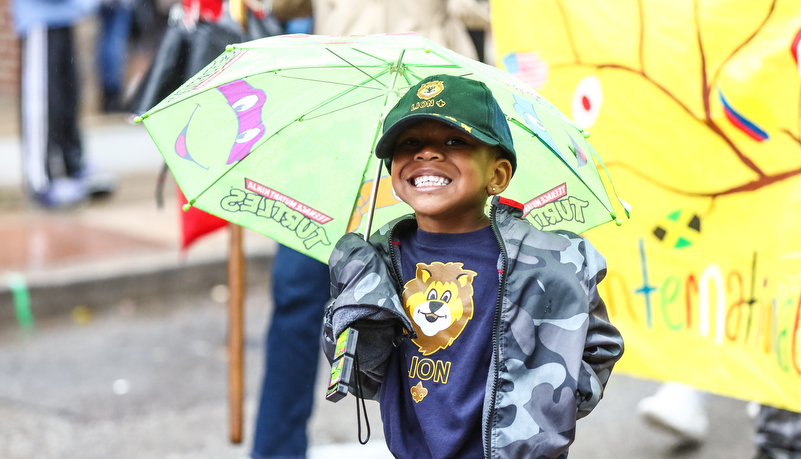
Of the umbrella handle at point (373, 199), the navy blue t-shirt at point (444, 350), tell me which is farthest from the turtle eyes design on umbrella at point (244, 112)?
the navy blue t-shirt at point (444, 350)

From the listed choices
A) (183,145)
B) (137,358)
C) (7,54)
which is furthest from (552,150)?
(7,54)

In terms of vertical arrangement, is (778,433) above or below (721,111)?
below

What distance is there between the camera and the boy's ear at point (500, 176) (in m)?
2.20

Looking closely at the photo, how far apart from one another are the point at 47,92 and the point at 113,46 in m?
4.68

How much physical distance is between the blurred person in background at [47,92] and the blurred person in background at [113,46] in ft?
12.8

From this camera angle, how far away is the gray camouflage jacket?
203 centimetres

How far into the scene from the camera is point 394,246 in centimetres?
223

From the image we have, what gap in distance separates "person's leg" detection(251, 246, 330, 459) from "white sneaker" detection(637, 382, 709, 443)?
145 cm

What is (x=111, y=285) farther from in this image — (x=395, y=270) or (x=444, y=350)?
(x=444, y=350)

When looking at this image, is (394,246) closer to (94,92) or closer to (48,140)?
(48,140)

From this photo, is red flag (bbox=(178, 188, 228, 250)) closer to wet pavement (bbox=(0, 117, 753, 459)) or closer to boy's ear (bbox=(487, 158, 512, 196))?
wet pavement (bbox=(0, 117, 753, 459))

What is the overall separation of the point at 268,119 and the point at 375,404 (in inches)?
94.5

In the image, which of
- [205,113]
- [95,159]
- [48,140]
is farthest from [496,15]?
[95,159]

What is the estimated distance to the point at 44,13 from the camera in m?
7.26
